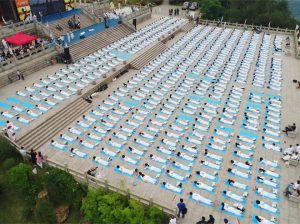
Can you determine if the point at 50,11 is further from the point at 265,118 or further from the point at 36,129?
the point at 265,118

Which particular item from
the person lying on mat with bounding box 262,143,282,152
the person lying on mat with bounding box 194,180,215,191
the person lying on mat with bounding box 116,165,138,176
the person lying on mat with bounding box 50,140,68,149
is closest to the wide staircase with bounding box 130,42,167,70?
the person lying on mat with bounding box 50,140,68,149

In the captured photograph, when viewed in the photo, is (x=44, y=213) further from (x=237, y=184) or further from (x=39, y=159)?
(x=237, y=184)

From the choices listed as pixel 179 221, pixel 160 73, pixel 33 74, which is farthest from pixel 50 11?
pixel 179 221

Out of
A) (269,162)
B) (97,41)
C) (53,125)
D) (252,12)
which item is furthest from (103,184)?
(252,12)

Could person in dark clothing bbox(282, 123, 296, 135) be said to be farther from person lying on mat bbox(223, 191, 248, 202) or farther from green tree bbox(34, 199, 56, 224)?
green tree bbox(34, 199, 56, 224)

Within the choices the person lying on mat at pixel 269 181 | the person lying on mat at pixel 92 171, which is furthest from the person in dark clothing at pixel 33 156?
the person lying on mat at pixel 269 181

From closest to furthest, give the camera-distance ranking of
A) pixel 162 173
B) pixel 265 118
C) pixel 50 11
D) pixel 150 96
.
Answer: pixel 162 173 → pixel 265 118 → pixel 150 96 → pixel 50 11
